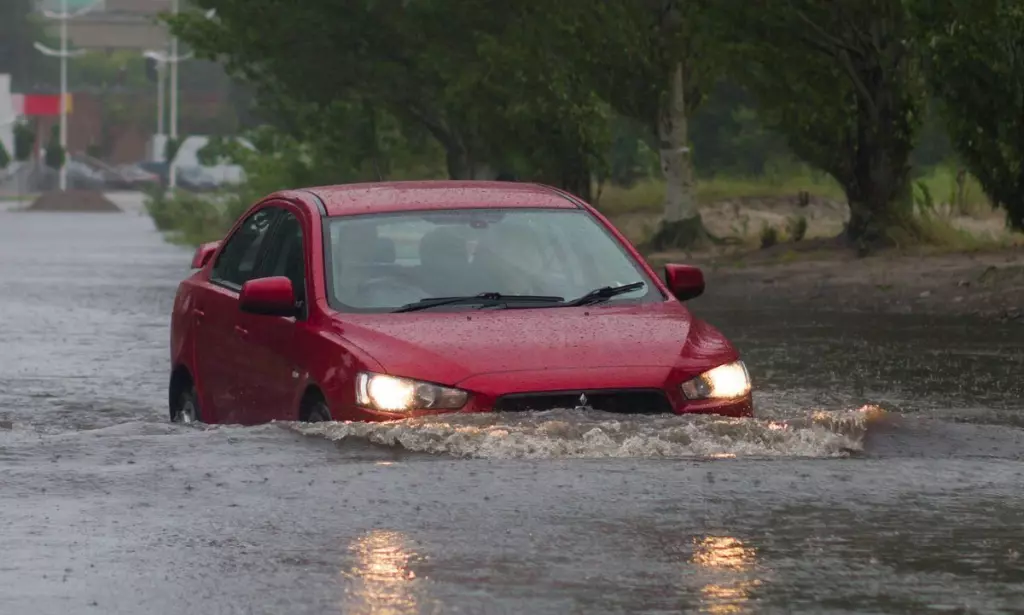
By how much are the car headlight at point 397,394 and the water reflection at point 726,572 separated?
2.02 m

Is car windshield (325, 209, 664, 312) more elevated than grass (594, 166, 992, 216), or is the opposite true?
car windshield (325, 209, 664, 312)

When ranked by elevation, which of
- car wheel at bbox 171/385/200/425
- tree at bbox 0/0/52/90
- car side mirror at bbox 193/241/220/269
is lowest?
tree at bbox 0/0/52/90

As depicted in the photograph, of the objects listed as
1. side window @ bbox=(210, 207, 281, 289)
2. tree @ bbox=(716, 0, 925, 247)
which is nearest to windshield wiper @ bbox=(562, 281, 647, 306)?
side window @ bbox=(210, 207, 281, 289)

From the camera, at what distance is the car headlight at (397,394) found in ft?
30.7

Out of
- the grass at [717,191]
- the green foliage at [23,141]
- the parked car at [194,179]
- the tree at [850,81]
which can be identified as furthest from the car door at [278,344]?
the green foliage at [23,141]

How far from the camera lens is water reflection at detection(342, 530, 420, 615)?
6504mm

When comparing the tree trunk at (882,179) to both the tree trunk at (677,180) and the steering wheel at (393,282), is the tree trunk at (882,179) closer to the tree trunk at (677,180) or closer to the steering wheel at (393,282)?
the tree trunk at (677,180)

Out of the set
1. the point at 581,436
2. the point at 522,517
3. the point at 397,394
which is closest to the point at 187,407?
the point at 397,394

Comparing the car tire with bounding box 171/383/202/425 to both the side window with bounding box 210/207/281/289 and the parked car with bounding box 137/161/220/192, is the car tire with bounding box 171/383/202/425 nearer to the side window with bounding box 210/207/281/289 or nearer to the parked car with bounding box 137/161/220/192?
the side window with bounding box 210/207/281/289

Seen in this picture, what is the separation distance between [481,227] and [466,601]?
451cm

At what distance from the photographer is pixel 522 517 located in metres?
7.93

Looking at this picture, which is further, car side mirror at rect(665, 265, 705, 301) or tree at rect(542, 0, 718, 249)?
tree at rect(542, 0, 718, 249)

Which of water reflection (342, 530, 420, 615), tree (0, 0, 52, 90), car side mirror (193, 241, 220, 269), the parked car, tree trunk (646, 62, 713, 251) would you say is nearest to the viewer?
water reflection (342, 530, 420, 615)

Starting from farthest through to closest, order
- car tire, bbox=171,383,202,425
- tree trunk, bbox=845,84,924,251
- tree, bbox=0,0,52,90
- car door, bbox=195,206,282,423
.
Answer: tree, bbox=0,0,52,90 → tree trunk, bbox=845,84,924,251 → car tire, bbox=171,383,202,425 → car door, bbox=195,206,282,423
